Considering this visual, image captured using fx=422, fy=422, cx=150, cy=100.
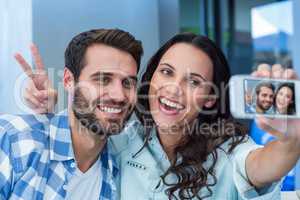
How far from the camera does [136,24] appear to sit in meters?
1.85

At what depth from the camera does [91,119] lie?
110 centimetres

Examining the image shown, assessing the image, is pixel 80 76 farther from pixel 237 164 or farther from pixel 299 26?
pixel 299 26

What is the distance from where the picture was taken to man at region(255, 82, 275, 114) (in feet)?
2.35

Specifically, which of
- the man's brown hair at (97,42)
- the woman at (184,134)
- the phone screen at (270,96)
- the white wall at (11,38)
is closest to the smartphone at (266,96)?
the phone screen at (270,96)

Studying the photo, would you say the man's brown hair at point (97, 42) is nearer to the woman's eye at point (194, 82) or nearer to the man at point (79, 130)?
the man at point (79, 130)

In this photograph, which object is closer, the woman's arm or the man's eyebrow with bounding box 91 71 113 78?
the woman's arm

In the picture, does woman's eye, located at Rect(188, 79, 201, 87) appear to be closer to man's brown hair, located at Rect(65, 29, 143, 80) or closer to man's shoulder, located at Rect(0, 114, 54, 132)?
man's brown hair, located at Rect(65, 29, 143, 80)

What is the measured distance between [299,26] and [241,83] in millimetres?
1453

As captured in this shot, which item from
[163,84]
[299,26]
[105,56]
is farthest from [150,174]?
[299,26]

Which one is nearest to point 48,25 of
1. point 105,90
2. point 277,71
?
point 105,90

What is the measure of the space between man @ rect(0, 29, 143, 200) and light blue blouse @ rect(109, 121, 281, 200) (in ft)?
0.12

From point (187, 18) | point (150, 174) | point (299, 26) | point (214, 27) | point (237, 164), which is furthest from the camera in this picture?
point (187, 18)

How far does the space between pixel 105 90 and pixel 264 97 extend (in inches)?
19.4

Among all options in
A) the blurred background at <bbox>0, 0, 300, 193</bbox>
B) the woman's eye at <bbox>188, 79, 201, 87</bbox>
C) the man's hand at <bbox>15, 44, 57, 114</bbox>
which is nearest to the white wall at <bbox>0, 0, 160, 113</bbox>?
the blurred background at <bbox>0, 0, 300, 193</bbox>
